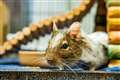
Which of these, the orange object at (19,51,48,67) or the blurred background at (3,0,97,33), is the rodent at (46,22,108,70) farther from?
the blurred background at (3,0,97,33)

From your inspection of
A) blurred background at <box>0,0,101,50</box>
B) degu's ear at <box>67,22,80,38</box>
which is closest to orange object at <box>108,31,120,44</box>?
degu's ear at <box>67,22,80,38</box>

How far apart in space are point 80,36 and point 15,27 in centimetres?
112

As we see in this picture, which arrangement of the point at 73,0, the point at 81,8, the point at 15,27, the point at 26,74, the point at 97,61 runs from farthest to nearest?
1. the point at 15,27
2. the point at 73,0
3. the point at 81,8
4. the point at 97,61
5. the point at 26,74

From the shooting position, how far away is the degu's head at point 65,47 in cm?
113

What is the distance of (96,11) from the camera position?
1711 millimetres

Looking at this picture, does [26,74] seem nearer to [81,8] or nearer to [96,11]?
[81,8]

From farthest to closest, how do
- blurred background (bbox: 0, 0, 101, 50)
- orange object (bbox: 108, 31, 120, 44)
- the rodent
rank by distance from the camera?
blurred background (bbox: 0, 0, 101, 50)
orange object (bbox: 108, 31, 120, 44)
the rodent

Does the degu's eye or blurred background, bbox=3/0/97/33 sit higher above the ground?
blurred background, bbox=3/0/97/33

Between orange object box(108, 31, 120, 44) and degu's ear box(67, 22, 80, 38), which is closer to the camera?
degu's ear box(67, 22, 80, 38)

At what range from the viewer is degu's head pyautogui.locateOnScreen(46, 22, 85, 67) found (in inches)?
44.7

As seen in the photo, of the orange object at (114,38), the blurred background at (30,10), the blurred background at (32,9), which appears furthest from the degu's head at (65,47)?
the blurred background at (32,9)

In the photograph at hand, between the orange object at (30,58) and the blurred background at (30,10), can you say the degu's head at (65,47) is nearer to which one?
the orange object at (30,58)

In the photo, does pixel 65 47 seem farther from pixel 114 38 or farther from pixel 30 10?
pixel 30 10

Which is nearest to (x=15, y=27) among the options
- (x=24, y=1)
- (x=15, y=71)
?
(x=24, y=1)
